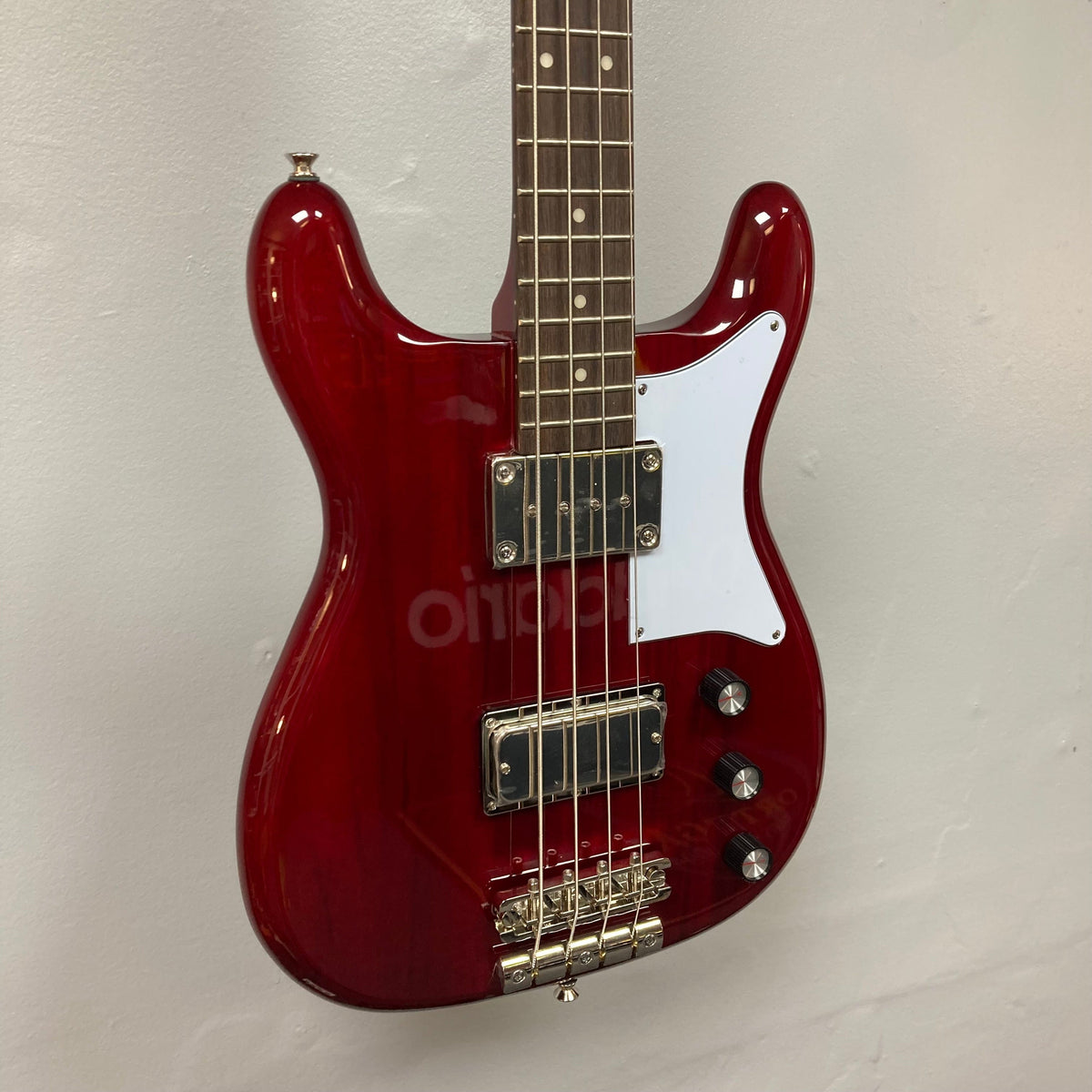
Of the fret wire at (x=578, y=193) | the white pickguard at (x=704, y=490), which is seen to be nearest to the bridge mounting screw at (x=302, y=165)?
the fret wire at (x=578, y=193)

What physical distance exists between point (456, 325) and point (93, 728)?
43 centimetres

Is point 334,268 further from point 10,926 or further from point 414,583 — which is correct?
point 10,926

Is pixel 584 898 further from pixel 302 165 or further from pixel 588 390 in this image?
pixel 302 165

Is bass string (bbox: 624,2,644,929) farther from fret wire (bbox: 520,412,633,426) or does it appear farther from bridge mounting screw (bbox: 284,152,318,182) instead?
bridge mounting screw (bbox: 284,152,318,182)

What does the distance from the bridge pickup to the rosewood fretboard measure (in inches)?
6.8

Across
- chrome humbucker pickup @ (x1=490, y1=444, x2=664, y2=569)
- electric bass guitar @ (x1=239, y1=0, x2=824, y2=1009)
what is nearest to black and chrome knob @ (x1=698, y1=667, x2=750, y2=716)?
electric bass guitar @ (x1=239, y1=0, x2=824, y2=1009)

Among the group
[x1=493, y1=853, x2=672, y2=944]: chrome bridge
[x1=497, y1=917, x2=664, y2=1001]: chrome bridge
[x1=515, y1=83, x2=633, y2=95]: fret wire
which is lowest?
[x1=497, y1=917, x2=664, y2=1001]: chrome bridge

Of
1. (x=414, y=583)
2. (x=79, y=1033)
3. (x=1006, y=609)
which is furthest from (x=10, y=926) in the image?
(x=1006, y=609)

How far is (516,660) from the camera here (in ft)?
2.22

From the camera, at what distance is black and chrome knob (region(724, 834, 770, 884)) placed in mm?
748

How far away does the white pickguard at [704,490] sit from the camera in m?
0.70

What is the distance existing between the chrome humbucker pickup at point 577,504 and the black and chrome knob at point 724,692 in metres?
0.11

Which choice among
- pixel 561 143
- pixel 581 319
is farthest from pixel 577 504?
pixel 561 143

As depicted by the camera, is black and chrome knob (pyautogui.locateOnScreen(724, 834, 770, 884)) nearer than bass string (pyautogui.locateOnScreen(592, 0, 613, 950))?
No
